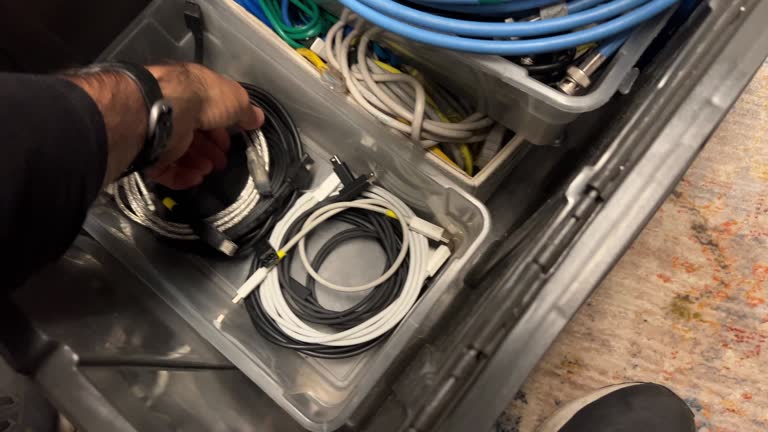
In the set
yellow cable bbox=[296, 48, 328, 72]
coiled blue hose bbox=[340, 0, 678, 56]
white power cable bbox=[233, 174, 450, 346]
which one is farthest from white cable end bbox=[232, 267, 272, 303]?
coiled blue hose bbox=[340, 0, 678, 56]

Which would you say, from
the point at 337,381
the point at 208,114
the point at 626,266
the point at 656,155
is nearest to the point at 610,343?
the point at 626,266

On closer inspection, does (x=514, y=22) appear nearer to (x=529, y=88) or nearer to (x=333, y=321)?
(x=529, y=88)

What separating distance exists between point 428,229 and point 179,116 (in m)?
0.41

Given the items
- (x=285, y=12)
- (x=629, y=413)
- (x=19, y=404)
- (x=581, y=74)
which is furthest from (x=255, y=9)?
(x=629, y=413)

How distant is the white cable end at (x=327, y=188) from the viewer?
3.09 feet

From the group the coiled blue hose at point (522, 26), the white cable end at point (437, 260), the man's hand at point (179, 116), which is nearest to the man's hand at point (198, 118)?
the man's hand at point (179, 116)

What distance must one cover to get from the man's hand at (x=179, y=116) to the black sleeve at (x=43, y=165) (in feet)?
0.13

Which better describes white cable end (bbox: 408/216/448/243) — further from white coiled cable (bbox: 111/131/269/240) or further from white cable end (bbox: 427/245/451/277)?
white coiled cable (bbox: 111/131/269/240)

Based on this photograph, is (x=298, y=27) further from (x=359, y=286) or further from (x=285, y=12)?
(x=359, y=286)

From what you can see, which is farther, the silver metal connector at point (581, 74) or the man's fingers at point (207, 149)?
the man's fingers at point (207, 149)

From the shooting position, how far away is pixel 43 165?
0.45m

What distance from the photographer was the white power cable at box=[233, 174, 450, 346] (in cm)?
86

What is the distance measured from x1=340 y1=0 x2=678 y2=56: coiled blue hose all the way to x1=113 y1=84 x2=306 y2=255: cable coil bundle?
1.06 ft

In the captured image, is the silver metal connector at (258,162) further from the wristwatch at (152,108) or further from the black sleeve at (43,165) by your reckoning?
the black sleeve at (43,165)
